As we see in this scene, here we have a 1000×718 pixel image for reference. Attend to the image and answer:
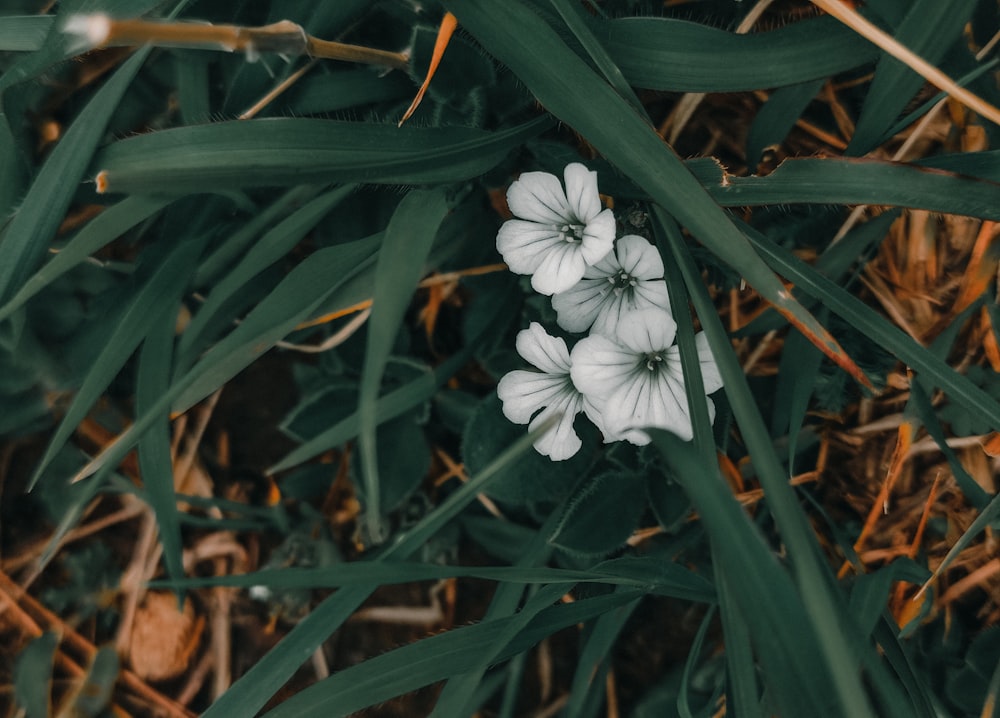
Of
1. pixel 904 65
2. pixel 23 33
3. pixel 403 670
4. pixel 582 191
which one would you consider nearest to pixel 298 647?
pixel 403 670

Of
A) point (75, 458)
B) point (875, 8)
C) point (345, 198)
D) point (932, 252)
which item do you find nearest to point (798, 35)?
point (875, 8)

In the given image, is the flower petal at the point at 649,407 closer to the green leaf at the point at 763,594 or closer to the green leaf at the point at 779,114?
the green leaf at the point at 763,594

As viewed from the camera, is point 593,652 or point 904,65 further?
point 593,652

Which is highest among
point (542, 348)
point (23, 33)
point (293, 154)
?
point (23, 33)

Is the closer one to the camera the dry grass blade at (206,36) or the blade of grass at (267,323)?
the dry grass blade at (206,36)

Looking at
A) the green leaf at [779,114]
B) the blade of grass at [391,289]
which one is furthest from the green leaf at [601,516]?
the green leaf at [779,114]

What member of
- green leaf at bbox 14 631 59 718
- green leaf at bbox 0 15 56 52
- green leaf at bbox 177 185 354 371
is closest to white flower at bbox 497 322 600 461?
green leaf at bbox 177 185 354 371

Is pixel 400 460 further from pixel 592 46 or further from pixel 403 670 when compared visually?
pixel 592 46
